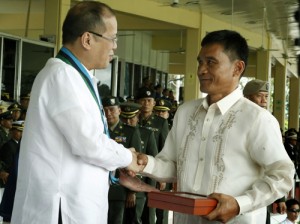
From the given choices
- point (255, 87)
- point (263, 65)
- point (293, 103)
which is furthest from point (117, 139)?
point (293, 103)

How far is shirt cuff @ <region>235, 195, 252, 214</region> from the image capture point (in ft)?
8.30

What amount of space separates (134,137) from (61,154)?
4.50 meters

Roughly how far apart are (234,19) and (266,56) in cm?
344

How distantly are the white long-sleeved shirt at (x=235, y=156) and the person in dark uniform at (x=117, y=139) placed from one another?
13.4 ft

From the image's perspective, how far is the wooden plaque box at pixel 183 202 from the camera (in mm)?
2400

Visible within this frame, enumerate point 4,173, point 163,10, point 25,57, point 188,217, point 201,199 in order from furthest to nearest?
point 163,10 < point 25,57 < point 4,173 < point 188,217 < point 201,199

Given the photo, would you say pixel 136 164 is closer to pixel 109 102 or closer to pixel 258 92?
pixel 258 92

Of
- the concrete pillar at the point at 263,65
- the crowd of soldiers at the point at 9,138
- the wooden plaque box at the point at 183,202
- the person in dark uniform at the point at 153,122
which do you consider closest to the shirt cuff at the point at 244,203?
the wooden plaque box at the point at 183,202

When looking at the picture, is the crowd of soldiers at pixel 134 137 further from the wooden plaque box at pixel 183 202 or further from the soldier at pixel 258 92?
the wooden plaque box at pixel 183 202

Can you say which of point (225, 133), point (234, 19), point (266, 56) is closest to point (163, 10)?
point (234, 19)

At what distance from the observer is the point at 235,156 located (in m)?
2.65

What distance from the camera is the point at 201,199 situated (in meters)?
2.41

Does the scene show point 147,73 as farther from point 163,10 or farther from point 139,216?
point 139,216

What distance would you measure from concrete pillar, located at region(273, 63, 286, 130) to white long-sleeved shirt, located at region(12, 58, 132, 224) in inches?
906
